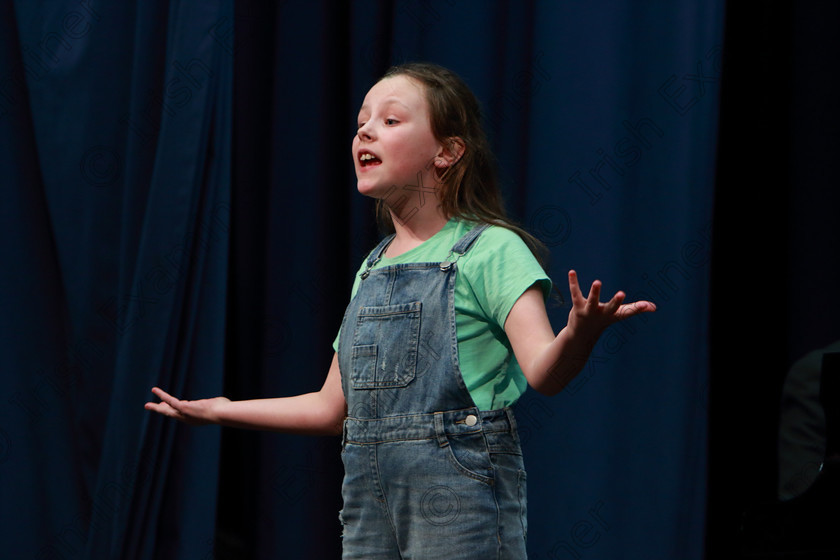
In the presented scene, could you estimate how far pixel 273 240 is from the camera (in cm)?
200

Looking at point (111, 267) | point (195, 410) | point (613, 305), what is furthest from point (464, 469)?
point (111, 267)

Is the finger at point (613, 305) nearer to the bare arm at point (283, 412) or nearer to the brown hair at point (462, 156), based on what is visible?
the brown hair at point (462, 156)

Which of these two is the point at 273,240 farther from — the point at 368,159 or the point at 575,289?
the point at 575,289

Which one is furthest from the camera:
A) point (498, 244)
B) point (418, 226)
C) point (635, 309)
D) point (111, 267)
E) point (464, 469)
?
point (111, 267)

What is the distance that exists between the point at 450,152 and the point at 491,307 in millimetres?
285

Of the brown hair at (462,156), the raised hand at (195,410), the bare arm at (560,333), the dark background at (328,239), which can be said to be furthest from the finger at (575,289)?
the dark background at (328,239)

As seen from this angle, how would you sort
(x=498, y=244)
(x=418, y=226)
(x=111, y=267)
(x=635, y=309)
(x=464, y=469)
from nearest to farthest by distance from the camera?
(x=635, y=309) → (x=464, y=469) → (x=498, y=244) → (x=418, y=226) → (x=111, y=267)

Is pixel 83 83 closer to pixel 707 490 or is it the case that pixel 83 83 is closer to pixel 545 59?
pixel 545 59

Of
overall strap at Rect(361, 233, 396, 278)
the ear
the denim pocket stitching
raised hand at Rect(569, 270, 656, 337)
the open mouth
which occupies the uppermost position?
the ear

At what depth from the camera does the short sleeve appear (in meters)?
1.09

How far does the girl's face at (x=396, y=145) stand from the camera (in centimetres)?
123

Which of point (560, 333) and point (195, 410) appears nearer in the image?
point (560, 333)

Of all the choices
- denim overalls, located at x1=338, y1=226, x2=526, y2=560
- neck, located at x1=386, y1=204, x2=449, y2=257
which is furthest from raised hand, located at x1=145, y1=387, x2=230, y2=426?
neck, located at x1=386, y1=204, x2=449, y2=257

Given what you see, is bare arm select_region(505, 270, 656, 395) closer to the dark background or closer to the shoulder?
the shoulder
